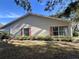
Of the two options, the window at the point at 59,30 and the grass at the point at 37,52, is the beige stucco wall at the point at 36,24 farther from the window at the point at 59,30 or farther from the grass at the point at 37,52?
the grass at the point at 37,52

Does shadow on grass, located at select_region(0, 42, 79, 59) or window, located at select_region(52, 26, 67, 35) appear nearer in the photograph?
shadow on grass, located at select_region(0, 42, 79, 59)

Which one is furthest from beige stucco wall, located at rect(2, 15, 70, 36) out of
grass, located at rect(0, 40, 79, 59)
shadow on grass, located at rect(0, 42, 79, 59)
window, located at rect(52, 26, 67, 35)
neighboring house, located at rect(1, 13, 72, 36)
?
shadow on grass, located at rect(0, 42, 79, 59)

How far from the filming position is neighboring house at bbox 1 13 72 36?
28.5 m

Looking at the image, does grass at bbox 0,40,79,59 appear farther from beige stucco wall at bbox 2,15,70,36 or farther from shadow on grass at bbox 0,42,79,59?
beige stucco wall at bbox 2,15,70,36

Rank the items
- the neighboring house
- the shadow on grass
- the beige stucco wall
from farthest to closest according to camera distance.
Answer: the beige stucco wall
the neighboring house
the shadow on grass

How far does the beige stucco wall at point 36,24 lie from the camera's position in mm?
28875

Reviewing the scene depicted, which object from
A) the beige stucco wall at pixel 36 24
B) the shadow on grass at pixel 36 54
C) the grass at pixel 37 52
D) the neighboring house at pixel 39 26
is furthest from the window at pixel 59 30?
the shadow on grass at pixel 36 54

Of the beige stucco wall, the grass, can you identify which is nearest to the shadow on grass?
the grass

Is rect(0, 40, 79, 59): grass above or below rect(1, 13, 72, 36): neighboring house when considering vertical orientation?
below

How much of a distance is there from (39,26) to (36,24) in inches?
22.5

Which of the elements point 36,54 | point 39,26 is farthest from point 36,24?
point 36,54

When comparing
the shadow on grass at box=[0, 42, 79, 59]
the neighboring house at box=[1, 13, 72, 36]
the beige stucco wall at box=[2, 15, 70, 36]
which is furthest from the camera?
the beige stucco wall at box=[2, 15, 70, 36]

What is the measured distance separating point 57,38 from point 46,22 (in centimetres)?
350

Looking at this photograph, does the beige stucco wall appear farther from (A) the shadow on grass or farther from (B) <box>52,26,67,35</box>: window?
(A) the shadow on grass
